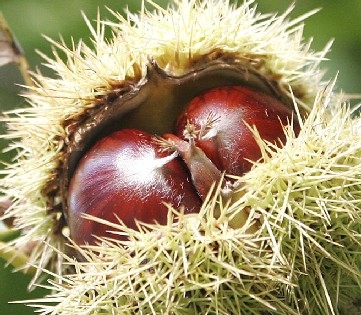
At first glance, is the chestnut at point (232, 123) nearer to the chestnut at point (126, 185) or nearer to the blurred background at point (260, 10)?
the chestnut at point (126, 185)

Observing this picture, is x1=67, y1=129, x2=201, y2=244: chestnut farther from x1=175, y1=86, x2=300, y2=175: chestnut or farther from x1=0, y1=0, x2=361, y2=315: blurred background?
x1=0, y1=0, x2=361, y2=315: blurred background

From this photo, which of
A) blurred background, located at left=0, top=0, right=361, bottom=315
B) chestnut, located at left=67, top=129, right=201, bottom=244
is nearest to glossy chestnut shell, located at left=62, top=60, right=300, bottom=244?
chestnut, located at left=67, top=129, right=201, bottom=244

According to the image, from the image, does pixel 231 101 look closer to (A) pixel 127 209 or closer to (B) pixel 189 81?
(B) pixel 189 81

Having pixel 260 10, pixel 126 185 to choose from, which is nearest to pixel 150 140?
pixel 126 185

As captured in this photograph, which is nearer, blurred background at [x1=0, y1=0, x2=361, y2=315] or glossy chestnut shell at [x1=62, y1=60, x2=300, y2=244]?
glossy chestnut shell at [x1=62, y1=60, x2=300, y2=244]

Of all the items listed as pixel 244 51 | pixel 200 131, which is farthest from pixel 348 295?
pixel 244 51

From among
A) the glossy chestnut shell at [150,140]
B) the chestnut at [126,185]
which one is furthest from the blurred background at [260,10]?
the chestnut at [126,185]
